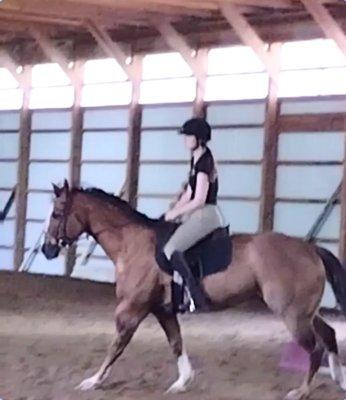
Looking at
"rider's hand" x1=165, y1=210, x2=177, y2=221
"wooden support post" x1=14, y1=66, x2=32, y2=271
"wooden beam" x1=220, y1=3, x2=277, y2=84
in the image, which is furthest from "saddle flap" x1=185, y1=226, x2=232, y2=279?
"wooden support post" x1=14, y1=66, x2=32, y2=271

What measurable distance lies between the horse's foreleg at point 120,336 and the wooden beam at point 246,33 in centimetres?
543

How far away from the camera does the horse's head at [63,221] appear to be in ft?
18.4

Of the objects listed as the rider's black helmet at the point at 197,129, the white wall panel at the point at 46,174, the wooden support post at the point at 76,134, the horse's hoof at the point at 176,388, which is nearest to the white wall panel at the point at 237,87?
the wooden support post at the point at 76,134

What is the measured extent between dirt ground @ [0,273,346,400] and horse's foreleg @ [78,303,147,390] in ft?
0.20

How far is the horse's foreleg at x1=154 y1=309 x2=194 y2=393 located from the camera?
5488 mm

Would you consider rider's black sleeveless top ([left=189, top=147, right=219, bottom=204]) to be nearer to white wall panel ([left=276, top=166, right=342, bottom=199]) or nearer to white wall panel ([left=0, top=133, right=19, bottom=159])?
white wall panel ([left=276, top=166, right=342, bottom=199])

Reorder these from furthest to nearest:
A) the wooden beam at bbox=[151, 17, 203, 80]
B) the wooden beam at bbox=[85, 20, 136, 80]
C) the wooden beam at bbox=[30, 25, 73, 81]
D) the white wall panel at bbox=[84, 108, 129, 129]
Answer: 1. the wooden beam at bbox=[30, 25, 73, 81]
2. the white wall panel at bbox=[84, 108, 129, 129]
3. the wooden beam at bbox=[85, 20, 136, 80]
4. the wooden beam at bbox=[151, 17, 203, 80]

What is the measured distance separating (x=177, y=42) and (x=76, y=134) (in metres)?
2.16

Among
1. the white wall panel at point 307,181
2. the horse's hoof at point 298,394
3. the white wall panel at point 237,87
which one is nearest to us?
the horse's hoof at point 298,394

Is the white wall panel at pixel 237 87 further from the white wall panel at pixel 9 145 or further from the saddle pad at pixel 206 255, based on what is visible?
the saddle pad at pixel 206 255

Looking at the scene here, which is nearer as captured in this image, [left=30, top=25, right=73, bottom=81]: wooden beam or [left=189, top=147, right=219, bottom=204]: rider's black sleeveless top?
[left=189, top=147, right=219, bottom=204]: rider's black sleeveless top

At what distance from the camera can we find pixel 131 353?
6688 mm

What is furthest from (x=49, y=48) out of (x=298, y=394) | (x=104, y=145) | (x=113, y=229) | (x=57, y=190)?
(x=298, y=394)

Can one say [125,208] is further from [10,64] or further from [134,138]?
[10,64]
